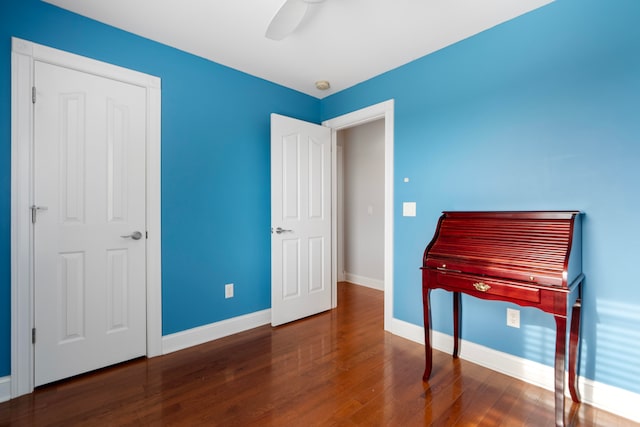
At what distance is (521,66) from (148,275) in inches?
122

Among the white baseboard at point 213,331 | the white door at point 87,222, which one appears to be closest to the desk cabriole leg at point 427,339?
the white baseboard at point 213,331

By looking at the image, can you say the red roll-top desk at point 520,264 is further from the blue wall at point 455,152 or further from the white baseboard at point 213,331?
the white baseboard at point 213,331

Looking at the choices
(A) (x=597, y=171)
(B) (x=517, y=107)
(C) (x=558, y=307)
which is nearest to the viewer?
(C) (x=558, y=307)

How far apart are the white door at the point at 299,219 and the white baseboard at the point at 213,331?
16 cm

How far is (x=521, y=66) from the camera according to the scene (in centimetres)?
208

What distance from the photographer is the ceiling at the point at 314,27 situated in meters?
1.98

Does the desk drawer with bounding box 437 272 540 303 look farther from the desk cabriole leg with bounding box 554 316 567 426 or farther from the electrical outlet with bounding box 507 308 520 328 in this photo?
the electrical outlet with bounding box 507 308 520 328

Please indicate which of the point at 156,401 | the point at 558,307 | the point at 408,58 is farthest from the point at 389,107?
the point at 156,401

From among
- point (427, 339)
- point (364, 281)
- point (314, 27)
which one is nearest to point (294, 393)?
point (427, 339)

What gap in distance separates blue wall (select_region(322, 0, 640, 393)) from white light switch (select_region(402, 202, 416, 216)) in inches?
1.9

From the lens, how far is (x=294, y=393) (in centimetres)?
190

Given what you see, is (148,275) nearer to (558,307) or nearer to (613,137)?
(558,307)

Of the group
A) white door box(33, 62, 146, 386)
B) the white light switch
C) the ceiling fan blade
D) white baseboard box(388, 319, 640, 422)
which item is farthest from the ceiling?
white baseboard box(388, 319, 640, 422)

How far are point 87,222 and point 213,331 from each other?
1334 mm
